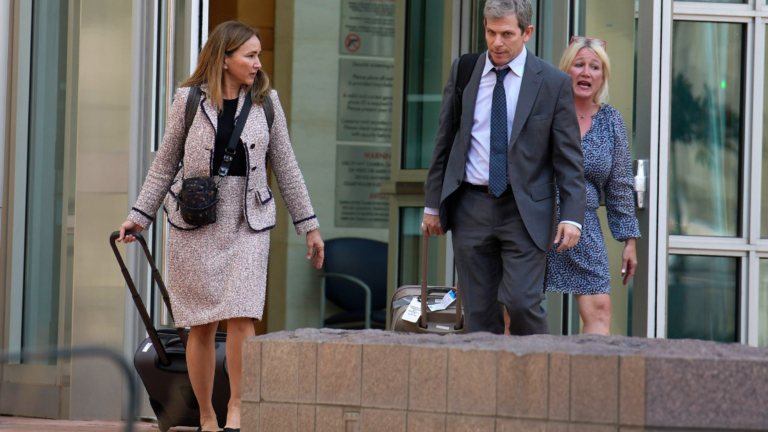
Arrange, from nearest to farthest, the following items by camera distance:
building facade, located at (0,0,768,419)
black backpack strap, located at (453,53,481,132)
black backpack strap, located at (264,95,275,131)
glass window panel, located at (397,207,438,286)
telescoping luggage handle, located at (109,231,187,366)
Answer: black backpack strap, located at (453,53,481,132)
black backpack strap, located at (264,95,275,131)
telescoping luggage handle, located at (109,231,187,366)
building facade, located at (0,0,768,419)
glass window panel, located at (397,207,438,286)

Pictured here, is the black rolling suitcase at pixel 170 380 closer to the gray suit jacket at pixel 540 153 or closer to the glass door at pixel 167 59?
the glass door at pixel 167 59

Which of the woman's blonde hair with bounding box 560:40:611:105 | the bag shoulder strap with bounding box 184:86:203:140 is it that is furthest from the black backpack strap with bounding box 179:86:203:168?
the woman's blonde hair with bounding box 560:40:611:105

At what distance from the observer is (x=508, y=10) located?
3455mm

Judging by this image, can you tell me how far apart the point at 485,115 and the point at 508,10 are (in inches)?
15.2

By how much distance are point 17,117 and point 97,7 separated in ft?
2.73

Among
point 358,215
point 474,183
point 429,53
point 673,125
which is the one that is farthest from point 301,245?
point 474,183

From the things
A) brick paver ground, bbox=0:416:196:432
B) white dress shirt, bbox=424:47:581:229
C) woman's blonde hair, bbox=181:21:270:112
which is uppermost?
woman's blonde hair, bbox=181:21:270:112

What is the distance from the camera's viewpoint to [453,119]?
3.61 m

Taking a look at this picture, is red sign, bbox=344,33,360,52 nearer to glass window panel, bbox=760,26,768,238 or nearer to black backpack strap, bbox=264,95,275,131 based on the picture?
glass window panel, bbox=760,26,768,238

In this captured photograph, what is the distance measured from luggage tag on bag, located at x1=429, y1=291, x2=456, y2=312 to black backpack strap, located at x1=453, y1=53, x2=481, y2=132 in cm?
95

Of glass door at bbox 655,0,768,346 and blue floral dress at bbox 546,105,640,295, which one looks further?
glass door at bbox 655,0,768,346

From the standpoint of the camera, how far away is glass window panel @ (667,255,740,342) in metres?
4.53

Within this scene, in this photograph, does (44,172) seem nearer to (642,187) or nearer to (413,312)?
(413,312)

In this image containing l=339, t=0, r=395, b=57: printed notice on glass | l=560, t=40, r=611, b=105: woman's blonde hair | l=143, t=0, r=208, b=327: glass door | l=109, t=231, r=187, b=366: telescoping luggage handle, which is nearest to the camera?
l=109, t=231, r=187, b=366: telescoping luggage handle
